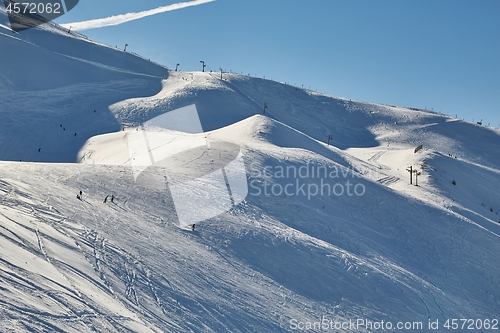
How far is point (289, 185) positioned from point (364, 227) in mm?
3385

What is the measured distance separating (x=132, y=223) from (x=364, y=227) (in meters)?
8.69

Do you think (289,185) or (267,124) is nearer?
(289,185)

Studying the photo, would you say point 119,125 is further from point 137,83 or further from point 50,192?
point 50,192

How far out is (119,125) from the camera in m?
26.9

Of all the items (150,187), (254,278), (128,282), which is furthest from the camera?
(150,187)

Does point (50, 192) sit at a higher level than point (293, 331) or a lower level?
higher

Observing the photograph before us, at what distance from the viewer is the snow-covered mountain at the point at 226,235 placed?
8.29 metres

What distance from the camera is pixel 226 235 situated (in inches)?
496

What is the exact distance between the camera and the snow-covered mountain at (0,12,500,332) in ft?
27.2

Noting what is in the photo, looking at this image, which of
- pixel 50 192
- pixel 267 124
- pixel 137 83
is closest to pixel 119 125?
pixel 267 124

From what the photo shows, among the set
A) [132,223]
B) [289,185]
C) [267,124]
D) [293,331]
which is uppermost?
[267,124]

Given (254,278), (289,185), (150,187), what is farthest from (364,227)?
(150,187)

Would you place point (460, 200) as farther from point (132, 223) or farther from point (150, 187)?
point (132, 223)

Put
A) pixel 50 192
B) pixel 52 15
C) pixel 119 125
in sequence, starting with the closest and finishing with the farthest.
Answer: pixel 50 192
pixel 119 125
pixel 52 15
